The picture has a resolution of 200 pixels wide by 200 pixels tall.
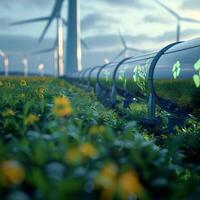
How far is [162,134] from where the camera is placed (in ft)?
32.1

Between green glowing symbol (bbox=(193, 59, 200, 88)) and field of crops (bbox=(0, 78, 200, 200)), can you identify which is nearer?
field of crops (bbox=(0, 78, 200, 200))

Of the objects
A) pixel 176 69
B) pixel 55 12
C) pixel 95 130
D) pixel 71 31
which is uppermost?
pixel 55 12

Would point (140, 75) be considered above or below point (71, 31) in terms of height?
below

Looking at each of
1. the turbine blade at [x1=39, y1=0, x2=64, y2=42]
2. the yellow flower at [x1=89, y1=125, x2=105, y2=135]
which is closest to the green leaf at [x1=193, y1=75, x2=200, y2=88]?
Answer: the yellow flower at [x1=89, y1=125, x2=105, y2=135]

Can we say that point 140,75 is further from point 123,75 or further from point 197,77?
point 197,77

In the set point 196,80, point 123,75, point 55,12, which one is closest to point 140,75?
point 123,75

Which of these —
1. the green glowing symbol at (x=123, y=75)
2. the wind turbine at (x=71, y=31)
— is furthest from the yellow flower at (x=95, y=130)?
the wind turbine at (x=71, y=31)

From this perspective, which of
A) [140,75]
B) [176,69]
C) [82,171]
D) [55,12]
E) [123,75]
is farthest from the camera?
[55,12]

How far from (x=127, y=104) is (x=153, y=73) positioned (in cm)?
488

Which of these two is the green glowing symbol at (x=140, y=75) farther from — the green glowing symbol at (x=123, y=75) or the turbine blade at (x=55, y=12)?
the turbine blade at (x=55, y=12)

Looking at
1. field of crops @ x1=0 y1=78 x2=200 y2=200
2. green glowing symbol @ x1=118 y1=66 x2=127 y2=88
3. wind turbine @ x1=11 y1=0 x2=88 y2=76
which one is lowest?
field of crops @ x1=0 y1=78 x2=200 y2=200

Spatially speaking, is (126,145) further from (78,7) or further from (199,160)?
(78,7)

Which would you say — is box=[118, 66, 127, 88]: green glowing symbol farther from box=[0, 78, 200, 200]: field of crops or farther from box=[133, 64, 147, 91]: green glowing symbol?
box=[0, 78, 200, 200]: field of crops

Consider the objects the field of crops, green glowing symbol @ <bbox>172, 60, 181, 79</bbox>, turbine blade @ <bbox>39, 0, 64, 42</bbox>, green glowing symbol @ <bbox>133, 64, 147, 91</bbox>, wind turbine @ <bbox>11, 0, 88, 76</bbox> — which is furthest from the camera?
turbine blade @ <bbox>39, 0, 64, 42</bbox>
